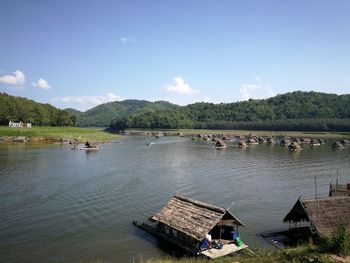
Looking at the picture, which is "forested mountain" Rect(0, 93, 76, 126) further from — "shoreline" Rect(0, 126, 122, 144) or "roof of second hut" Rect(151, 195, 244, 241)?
"roof of second hut" Rect(151, 195, 244, 241)

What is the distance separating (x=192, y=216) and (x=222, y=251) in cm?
425

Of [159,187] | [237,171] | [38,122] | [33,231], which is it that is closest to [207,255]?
[33,231]

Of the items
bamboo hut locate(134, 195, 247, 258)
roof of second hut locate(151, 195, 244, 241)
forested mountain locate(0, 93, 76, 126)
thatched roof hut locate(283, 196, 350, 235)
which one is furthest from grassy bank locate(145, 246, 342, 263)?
forested mountain locate(0, 93, 76, 126)

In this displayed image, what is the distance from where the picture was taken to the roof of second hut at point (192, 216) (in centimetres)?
2991

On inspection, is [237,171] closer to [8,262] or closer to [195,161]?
[195,161]

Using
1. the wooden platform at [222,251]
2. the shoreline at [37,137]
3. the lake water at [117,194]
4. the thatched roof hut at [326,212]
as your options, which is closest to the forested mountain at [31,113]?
the shoreline at [37,137]

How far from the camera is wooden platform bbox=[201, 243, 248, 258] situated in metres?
28.2

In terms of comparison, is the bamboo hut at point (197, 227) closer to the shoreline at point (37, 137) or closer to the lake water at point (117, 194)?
the lake water at point (117, 194)

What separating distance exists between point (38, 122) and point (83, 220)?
14430 cm

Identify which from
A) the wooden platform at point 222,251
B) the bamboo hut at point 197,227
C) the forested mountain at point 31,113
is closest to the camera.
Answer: the wooden platform at point 222,251

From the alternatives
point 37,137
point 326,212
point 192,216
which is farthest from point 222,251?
point 37,137

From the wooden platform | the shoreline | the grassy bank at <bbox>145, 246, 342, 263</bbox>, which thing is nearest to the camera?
the grassy bank at <bbox>145, 246, 342, 263</bbox>

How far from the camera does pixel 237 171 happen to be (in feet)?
242

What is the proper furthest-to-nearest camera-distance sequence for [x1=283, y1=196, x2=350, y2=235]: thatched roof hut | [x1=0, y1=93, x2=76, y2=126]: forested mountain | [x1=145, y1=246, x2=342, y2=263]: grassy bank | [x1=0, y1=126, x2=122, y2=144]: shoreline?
[x1=0, y1=93, x2=76, y2=126]: forested mountain < [x1=0, y1=126, x2=122, y2=144]: shoreline < [x1=283, y1=196, x2=350, y2=235]: thatched roof hut < [x1=145, y1=246, x2=342, y2=263]: grassy bank
